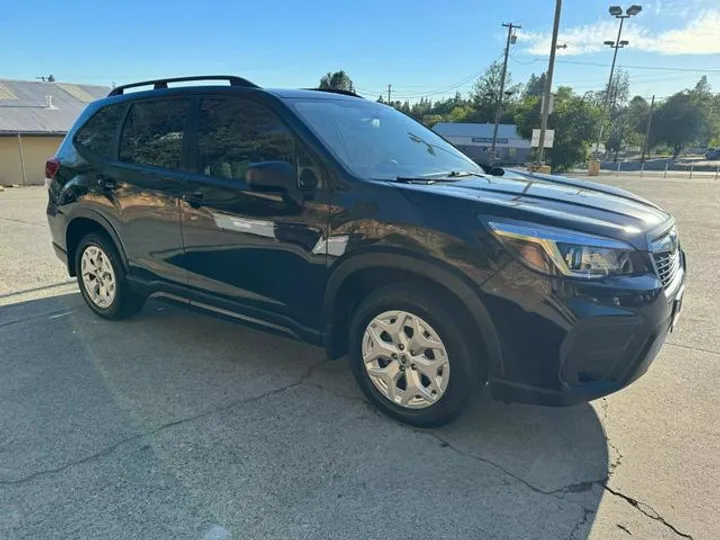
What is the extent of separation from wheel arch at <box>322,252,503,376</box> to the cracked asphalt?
49cm

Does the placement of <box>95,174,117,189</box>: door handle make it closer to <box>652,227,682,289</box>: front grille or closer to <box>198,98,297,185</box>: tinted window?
<box>198,98,297,185</box>: tinted window

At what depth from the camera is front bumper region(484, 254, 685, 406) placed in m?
2.58

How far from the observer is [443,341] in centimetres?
293

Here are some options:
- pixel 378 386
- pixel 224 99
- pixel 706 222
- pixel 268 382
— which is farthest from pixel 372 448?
pixel 706 222

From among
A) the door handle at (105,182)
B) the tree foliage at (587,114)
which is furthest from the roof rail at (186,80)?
the tree foliage at (587,114)

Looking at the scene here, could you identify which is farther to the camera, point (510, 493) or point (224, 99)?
point (224, 99)

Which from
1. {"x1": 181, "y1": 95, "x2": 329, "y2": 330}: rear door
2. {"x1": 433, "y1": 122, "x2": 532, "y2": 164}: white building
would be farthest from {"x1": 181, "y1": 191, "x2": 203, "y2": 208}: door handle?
{"x1": 433, "y1": 122, "x2": 532, "y2": 164}: white building

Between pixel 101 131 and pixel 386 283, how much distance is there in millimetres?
3050

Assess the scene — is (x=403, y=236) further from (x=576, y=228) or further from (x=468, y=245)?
(x=576, y=228)

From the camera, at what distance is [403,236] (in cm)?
295

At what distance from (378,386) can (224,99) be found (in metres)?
2.23

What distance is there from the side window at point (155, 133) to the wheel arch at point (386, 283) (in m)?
1.63

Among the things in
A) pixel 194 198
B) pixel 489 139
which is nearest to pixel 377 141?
pixel 194 198

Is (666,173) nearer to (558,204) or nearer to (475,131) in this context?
(475,131)
